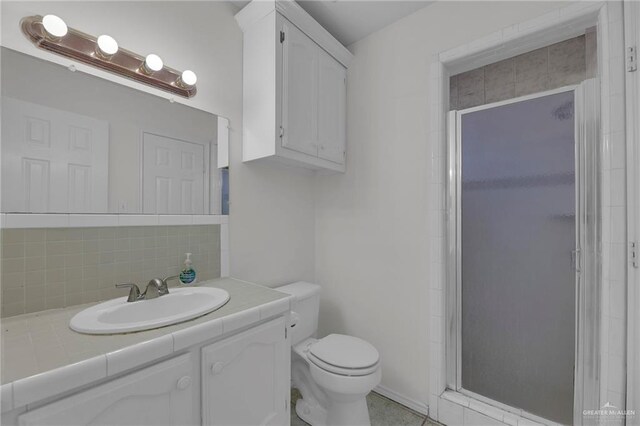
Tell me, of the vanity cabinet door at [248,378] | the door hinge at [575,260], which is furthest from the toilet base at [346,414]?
the door hinge at [575,260]

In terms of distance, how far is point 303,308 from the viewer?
5.87ft

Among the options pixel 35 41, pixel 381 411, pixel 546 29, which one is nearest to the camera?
pixel 35 41

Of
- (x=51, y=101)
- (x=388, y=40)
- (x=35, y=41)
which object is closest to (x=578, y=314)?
(x=388, y=40)

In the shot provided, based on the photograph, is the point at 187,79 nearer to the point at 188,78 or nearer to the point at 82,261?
the point at 188,78

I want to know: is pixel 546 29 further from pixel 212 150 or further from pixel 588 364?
pixel 212 150

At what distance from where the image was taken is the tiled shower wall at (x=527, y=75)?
156 centimetres

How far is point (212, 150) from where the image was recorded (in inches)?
61.8

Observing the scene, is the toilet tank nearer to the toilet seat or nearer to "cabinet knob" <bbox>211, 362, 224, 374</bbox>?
the toilet seat

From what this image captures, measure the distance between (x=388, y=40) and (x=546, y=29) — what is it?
873 millimetres
